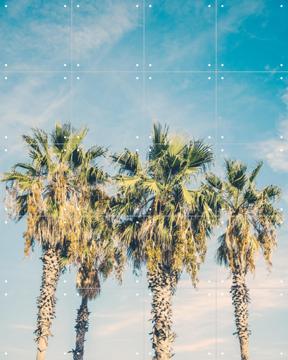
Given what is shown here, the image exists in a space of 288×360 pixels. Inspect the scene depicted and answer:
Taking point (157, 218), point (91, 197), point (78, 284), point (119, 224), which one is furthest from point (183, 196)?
point (78, 284)

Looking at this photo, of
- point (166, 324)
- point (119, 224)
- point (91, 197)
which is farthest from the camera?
point (91, 197)

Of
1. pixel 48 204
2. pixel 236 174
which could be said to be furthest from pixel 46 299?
pixel 236 174

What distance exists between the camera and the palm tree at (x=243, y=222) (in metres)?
22.3

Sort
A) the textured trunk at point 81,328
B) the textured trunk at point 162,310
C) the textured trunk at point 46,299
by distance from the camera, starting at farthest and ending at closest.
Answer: the textured trunk at point 81,328
the textured trunk at point 46,299
the textured trunk at point 162,310

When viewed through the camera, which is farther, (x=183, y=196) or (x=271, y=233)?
(x=271, y=233)

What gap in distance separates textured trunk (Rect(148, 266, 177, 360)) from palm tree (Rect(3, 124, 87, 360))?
3.35 m

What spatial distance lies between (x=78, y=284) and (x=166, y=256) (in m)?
4.93

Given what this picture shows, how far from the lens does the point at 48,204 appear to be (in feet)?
72.3

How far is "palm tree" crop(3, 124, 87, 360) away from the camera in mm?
21891

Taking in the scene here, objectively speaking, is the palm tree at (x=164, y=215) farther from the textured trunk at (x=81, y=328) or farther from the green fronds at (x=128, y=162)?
the textured trunk at (x=81, y=328)

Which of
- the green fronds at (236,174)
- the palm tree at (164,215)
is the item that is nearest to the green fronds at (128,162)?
the palm tree at (164,215)

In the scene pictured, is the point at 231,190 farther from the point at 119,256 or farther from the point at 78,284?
the point at 78,284

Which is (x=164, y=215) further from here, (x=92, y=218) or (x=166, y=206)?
(x=92, y=218)

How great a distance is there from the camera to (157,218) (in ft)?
68.5
